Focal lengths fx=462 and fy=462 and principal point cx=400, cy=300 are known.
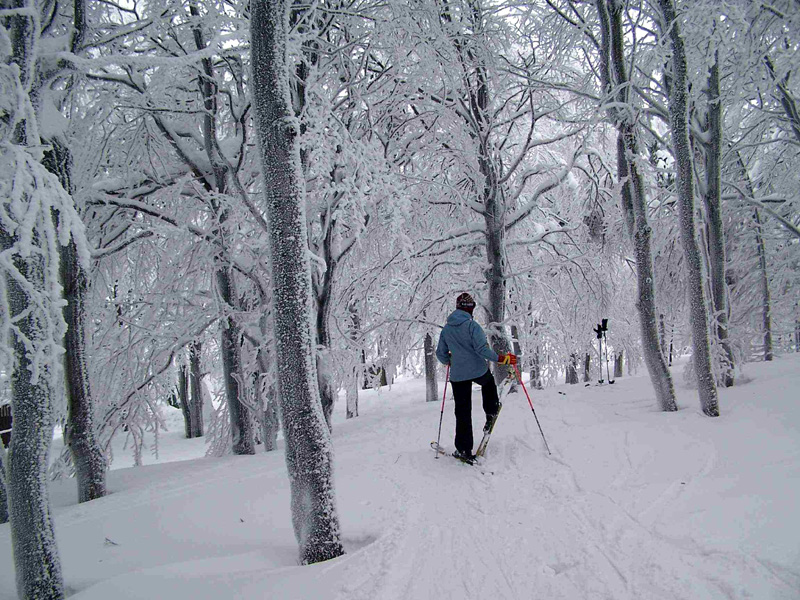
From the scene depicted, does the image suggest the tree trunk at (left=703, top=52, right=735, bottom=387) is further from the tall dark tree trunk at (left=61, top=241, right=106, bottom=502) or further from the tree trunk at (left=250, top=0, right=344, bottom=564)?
the tall dark tree trunk at (left=61, top=241, right=106, bottom=502)

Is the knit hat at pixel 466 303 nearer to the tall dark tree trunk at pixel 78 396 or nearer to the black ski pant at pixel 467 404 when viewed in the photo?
the black ski pant at pixel 467 404

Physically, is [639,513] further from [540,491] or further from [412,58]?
[412,58]

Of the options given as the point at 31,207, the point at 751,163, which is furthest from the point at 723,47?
the point at 751,163

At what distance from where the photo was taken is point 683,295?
11.2 meters

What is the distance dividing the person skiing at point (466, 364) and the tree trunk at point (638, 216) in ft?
7.73

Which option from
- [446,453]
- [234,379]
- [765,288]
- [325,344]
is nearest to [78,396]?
[234,379]

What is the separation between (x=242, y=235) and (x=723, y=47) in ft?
21.5

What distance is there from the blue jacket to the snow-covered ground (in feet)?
3.48

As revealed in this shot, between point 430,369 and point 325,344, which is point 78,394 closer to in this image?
point 325,344

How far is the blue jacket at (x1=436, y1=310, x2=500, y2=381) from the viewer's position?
5305 millimetres

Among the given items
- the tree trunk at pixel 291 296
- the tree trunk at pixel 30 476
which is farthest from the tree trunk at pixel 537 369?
the tree trunk at pixel 30 476

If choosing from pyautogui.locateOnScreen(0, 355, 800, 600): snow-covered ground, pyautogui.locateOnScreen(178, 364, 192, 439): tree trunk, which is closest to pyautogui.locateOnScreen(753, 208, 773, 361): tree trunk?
pyautogui.locateOnScreen(0, 355, 800, 600): snow-covered ground

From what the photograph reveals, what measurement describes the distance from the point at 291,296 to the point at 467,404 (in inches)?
110

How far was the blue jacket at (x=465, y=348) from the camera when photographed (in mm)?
5305
